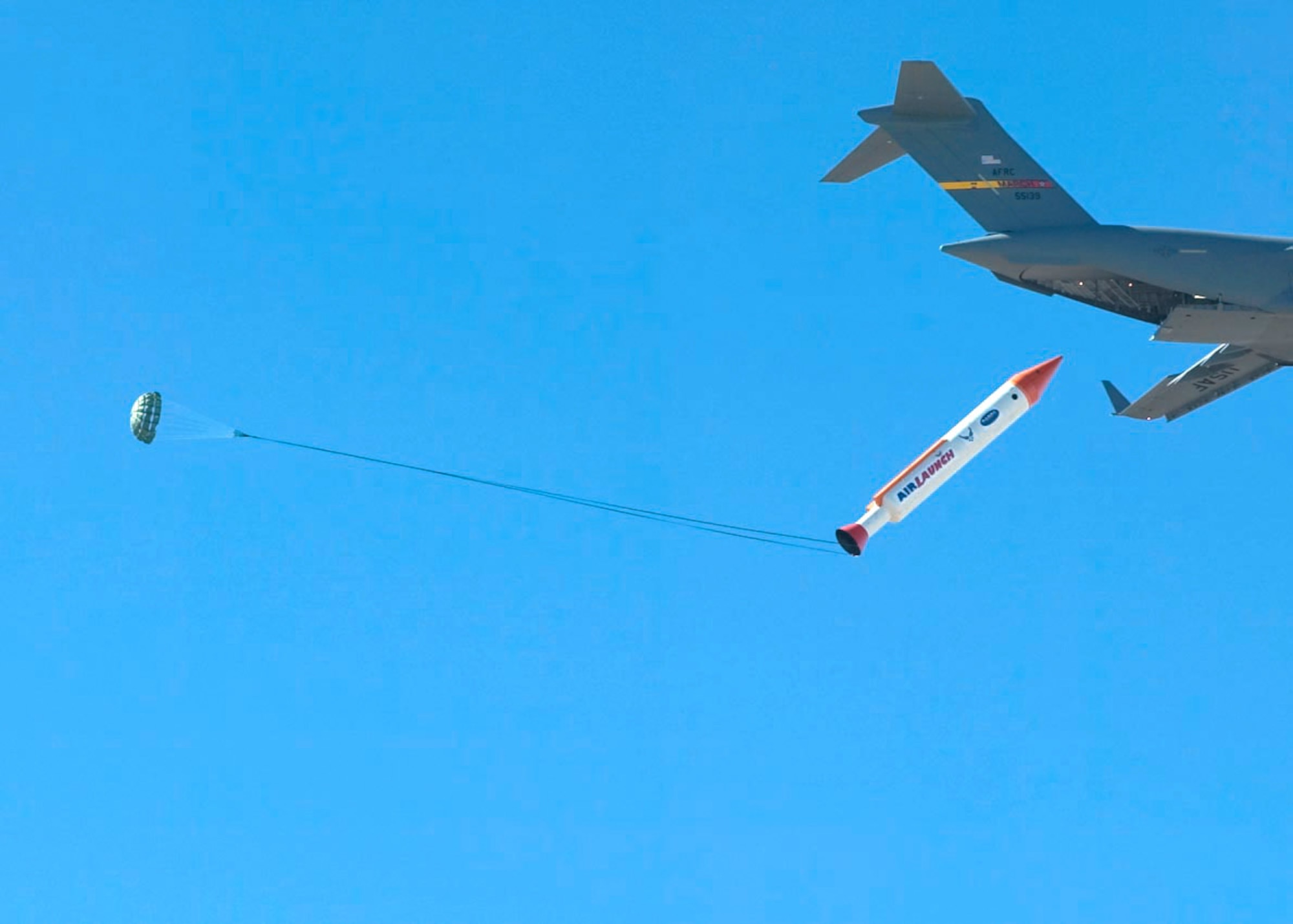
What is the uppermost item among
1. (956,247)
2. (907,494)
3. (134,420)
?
(956,247)

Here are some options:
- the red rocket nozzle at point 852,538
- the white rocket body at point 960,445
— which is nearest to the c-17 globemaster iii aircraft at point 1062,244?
the white rocket body at point 960,445

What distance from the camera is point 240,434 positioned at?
2967cm

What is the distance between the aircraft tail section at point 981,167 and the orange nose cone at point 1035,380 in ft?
10.0

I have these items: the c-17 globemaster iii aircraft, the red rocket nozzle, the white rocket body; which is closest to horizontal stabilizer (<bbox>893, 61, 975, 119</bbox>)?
the c-17 globemaster iii aircraft

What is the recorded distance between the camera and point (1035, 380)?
30.6 m

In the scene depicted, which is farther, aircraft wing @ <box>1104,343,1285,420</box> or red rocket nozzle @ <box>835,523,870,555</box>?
aircraft wing @ <box>1104,343,1285,420</box>

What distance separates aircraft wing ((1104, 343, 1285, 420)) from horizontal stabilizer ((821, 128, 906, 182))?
780cm

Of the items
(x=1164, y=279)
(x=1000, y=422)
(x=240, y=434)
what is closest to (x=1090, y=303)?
(x=1164, y=279)

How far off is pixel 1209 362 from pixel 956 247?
727 cm

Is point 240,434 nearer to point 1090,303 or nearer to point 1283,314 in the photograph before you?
point 1090,303

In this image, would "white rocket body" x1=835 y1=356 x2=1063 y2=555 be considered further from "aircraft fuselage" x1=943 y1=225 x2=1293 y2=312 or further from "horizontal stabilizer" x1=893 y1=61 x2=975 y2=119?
"horizontal stabilizer" x1=893 y1=61 x2=975 y2=119

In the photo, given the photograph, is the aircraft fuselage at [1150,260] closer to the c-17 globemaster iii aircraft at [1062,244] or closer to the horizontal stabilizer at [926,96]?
the c-17 globemaster iii aircraft at [1062,244]

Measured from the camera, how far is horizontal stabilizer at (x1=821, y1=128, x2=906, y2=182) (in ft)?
108

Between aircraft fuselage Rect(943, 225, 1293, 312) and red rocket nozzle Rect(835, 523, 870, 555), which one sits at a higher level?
aircraft fuselage Rect(943, 225, 1293, 312)
